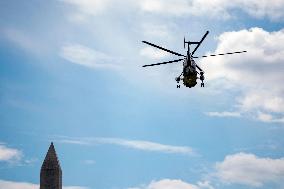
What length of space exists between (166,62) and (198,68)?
1.79 metres

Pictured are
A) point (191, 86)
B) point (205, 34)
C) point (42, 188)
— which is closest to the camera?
point (191, 86)

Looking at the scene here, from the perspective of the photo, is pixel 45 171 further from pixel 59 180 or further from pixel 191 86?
pixel 191 86

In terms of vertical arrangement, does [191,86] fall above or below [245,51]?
below

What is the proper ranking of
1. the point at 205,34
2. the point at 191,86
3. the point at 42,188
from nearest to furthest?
the point at 191,86 < the point at 205,34 < the point at 42,188

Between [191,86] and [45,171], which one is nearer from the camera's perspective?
[191,86]

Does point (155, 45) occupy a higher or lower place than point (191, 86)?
higher

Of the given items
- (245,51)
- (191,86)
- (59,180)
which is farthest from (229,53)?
(59,180)

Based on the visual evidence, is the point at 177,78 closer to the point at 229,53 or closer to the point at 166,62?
the point at 166,62

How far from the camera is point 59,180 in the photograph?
7625 centimetres

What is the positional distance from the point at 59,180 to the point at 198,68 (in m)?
51.9

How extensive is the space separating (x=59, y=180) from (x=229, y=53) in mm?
52595

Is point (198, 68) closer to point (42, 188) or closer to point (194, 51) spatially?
point (194, 51)

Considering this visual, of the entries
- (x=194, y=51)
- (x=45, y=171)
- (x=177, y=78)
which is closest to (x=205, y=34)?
(x=194, y=51)

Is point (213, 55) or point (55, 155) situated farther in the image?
point (55, 155)
